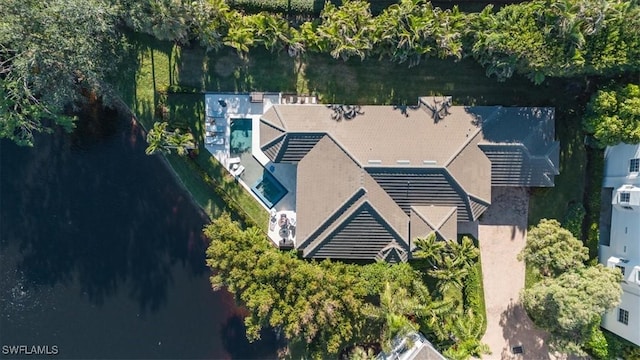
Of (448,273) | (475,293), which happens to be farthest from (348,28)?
(475,293)

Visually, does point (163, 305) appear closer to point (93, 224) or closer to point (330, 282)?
point (93, 224)

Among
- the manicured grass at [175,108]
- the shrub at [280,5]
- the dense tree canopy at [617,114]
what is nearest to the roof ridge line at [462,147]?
the dense tree canopy at [617,114]

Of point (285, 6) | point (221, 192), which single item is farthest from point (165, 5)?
point (221, 192)

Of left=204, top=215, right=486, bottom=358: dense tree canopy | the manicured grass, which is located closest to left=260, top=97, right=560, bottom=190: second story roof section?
the manicured grass

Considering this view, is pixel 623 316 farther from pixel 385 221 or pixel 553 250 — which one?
pixel 385 221

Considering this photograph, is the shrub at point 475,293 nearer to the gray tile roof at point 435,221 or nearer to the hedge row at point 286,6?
the gray tile roof at point 435,221
